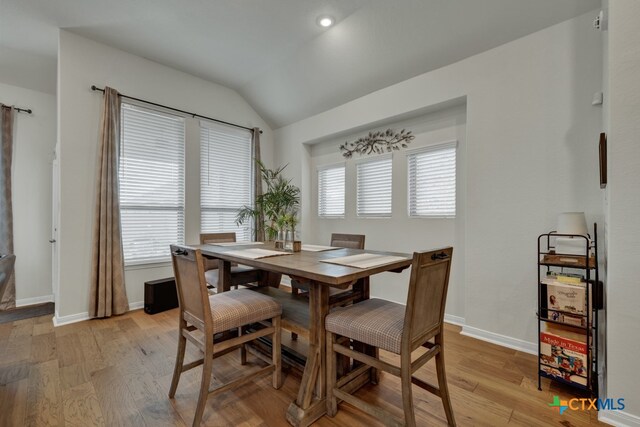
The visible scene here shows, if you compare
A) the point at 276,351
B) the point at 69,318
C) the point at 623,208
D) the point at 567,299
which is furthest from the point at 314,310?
the point at 69,318

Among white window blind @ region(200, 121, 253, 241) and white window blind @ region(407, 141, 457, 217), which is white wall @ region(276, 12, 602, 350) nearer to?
white window blind @ region(407, 141, 457, 217)

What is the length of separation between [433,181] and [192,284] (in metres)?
2.65

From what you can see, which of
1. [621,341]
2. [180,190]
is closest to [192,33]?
[180,190]

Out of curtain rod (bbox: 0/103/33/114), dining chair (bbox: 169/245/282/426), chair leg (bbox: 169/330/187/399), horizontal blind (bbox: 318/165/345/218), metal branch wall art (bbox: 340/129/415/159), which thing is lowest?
chair leg (bbox: 169/330/187/399)

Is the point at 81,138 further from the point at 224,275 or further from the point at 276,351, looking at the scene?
the point at 276,351

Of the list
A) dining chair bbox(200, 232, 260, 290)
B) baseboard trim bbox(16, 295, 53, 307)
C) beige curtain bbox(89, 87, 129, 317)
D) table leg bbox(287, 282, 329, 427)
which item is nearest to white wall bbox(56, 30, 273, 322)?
beige curtain bbox(89, 87, 129, 317)

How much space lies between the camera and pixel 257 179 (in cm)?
473

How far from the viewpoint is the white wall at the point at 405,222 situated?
3.04m

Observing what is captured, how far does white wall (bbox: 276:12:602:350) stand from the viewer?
2215mm

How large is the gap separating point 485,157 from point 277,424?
2.64m

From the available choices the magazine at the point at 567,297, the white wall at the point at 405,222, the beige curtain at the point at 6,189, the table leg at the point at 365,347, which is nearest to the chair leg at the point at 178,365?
the table leg at the point at 365,347

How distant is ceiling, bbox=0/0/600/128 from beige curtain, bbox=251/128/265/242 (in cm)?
106

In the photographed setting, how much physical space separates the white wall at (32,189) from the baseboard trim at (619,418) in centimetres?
567

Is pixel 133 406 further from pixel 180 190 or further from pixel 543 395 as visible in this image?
pixel 180 190
